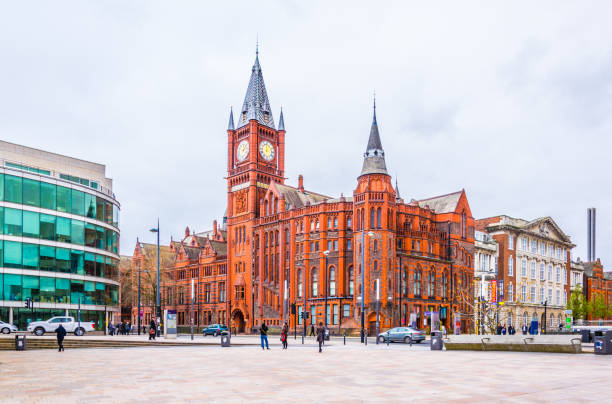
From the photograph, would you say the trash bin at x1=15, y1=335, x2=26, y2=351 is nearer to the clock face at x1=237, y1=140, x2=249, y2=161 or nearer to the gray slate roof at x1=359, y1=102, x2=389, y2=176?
the gray slate roof at x1=359, y1=102, x2=389, y2=176

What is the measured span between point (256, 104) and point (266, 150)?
764cm

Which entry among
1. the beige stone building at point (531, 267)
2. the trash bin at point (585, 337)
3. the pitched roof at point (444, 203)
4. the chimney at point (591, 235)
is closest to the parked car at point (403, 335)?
the trash bin at point (585, 337)

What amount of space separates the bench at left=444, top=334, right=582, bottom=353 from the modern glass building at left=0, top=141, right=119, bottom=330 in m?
41.8

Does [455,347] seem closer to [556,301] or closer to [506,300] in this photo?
[506,300]

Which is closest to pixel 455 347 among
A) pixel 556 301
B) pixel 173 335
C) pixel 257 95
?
pixel 173 335

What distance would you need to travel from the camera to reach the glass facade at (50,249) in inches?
2167

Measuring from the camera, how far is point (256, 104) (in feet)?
312

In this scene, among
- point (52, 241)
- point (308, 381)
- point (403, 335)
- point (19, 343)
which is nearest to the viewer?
point (308, 381)

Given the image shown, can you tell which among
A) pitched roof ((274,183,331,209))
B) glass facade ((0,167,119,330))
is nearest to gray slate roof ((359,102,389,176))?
pitched roof ((274,183,331,209))

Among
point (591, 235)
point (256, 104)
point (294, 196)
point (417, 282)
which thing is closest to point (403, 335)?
point (417, 282)

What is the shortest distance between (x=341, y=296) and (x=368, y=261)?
6546mm

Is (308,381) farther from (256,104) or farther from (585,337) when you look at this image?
(256,104)

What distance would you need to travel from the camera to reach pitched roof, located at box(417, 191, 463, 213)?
79938mm

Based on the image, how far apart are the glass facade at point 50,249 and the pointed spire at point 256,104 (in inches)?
1317
